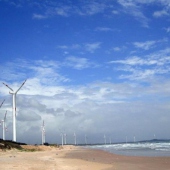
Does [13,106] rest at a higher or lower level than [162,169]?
higher

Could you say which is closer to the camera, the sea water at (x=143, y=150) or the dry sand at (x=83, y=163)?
the dry sand at (x=83, y=163)

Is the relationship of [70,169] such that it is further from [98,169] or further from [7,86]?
[7,86]

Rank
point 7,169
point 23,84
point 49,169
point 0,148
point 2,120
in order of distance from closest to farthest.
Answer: point 7,169 < point 49,169 < point 0,148 < point 23,84 < point 2,120

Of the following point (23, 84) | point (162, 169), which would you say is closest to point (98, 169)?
point (162, 169)

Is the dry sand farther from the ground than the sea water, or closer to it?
farther from the ground

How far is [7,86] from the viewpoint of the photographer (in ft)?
261

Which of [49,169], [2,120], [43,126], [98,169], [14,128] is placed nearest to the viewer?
[49,169]

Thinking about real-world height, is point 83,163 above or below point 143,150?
above

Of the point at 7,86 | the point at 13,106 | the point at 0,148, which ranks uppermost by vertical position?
the point at 7,86

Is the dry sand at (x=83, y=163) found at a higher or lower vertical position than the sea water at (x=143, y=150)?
higher

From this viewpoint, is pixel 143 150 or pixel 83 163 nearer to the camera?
pixel 83 163

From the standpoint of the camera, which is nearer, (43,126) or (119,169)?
(119,169)

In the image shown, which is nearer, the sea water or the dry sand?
the dry sand

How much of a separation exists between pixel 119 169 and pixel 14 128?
57293 mm
